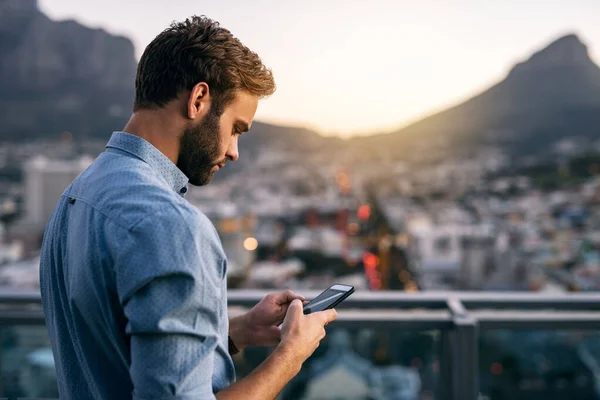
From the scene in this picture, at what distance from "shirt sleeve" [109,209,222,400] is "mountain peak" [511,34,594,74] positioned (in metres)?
20.4

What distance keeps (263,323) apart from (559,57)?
68.6ft

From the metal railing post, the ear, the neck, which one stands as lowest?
the metal railing post

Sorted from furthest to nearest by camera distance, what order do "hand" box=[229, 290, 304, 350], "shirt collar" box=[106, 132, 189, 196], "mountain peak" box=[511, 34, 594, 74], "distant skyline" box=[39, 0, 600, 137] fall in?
"mountain peak" box=[511, 34, 594, 74] → "distant skyline" box=[39, 0, 600, 137] → "hand" box=[229, 290, 304, 350] → "shirt collar" box=[106, 132, 189, 196]

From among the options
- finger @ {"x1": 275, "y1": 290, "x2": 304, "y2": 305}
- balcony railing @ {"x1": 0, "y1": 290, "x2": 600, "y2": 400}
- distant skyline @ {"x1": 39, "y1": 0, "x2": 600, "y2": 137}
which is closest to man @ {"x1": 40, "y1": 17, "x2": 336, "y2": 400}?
finger @ {"x1": 275, "y1": 290, "x2": 304, "y2": 305}

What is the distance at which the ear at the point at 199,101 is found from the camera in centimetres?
89

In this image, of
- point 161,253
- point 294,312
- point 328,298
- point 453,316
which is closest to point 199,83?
point 161,253

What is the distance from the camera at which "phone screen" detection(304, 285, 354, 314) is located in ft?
3.62

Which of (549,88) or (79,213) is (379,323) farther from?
(549,88)

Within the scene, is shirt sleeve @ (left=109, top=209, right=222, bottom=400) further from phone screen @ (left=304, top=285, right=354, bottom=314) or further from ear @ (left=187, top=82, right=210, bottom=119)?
phone screen @ (left=304, top=285, right=354, bottom=314)

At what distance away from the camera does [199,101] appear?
909mm

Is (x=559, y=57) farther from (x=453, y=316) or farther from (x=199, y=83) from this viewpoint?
(x=199, y=83)

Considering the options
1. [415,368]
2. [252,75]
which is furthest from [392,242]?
[252,75]

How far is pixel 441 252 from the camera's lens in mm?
13469

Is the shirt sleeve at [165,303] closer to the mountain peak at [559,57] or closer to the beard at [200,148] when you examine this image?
the beard at [200,148]
